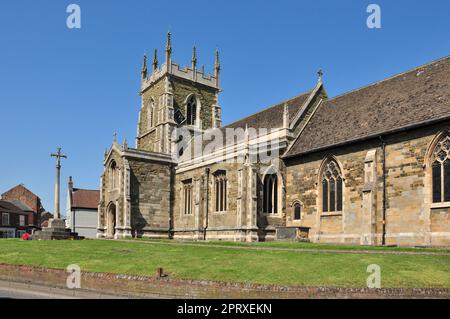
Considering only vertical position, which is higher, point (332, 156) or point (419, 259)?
point (332, 156)

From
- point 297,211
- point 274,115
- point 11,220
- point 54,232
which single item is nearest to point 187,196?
point 274,115

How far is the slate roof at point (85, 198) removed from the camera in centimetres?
6661

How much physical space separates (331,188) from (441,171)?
25.3 feet

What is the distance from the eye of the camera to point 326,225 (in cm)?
2956

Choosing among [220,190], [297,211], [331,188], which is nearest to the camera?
[331,188]

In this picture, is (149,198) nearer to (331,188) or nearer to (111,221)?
(111,221)

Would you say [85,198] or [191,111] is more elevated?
[191,111]

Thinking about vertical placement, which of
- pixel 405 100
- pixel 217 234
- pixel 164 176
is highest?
pixel 405 100

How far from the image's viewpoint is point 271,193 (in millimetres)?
33594
